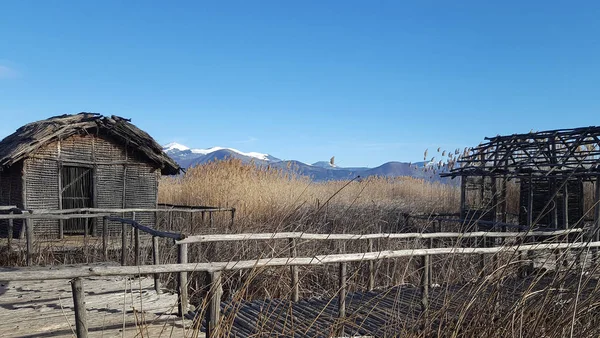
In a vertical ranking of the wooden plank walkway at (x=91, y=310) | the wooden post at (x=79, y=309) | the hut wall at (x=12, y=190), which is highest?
the hut wall at (x=12, y=190)

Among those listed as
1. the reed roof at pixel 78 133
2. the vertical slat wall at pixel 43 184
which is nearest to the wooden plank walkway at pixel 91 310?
the reed roof at pixel 78 133

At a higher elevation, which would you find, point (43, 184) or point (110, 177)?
point (110, 177)

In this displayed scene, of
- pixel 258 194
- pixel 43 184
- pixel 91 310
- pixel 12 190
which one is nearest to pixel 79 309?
pixel 91 310

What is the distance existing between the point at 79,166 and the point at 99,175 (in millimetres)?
550

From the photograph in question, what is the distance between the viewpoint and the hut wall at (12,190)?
12.9 metres

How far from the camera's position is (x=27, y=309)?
18.9 ft

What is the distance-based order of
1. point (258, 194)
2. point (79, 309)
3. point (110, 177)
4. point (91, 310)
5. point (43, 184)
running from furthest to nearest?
point (258, 194) < point (110, 177) < point (43, 184) < point (91, 310) < point (79, 309)

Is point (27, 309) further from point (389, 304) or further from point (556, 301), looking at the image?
point (556, 301)

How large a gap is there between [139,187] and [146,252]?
461 cm

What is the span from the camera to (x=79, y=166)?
45.0ft

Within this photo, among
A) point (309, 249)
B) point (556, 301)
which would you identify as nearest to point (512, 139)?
point (309, 249)

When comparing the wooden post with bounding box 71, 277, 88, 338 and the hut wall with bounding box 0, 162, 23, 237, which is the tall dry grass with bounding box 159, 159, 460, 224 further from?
the wooden post with bounding box 71, 277, 88, 338

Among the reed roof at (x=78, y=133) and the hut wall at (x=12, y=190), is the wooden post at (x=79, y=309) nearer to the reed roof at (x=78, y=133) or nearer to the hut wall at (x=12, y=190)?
the reed roof at (x=78, y=133)

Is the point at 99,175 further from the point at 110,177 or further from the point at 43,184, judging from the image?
the point at 43,184
